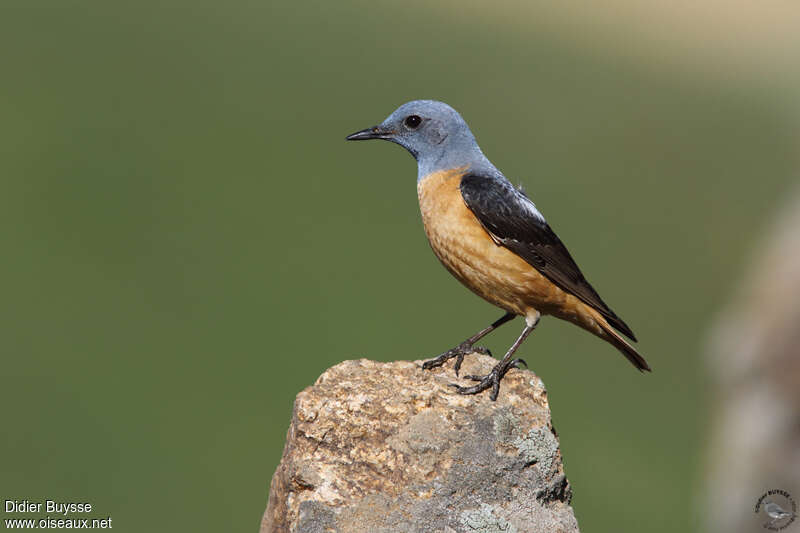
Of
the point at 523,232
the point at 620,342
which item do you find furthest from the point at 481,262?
the point at 620,342

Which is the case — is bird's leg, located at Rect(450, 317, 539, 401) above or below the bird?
below

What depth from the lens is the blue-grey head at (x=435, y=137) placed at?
7684 mm

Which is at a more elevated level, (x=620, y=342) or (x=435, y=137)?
(x=435, y=137)

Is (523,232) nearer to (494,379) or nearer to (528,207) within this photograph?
(528,207)

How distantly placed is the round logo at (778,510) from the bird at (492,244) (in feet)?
11.8

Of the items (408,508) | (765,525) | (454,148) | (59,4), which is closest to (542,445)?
(408,508)

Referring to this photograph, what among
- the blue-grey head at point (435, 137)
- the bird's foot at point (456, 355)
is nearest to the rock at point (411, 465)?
the bird's foot at point (456, 355)

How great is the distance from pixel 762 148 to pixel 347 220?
15.5 m

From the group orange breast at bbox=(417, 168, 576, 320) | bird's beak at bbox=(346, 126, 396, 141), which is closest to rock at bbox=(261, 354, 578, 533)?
orange breast at bbox=(417, 168, 576, 320)

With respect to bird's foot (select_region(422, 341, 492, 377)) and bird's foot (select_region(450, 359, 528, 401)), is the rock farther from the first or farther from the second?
bird's foot (select_region(422, 341, 492, 377))

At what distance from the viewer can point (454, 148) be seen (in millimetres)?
7715

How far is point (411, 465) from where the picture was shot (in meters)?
5.75

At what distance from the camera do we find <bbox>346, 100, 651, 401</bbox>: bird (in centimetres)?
712

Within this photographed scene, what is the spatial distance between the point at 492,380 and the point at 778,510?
17.3 feet
